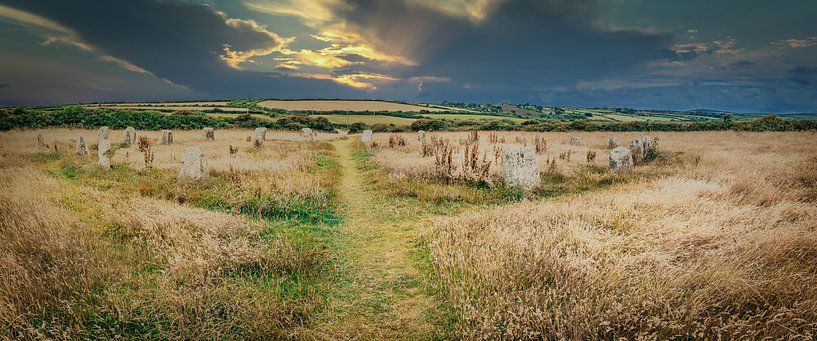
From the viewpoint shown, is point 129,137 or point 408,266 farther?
point 129,137

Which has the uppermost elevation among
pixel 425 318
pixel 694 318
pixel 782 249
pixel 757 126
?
pixel 757 126

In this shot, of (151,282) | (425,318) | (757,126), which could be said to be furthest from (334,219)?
(757,126)

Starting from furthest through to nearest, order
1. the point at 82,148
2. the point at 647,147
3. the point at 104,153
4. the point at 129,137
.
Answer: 1. the point at 129,137
2. the point at 82,148
3. the point at 647,147
4. the point at 104,153

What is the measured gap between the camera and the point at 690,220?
7125 mm

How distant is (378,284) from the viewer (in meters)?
5.80

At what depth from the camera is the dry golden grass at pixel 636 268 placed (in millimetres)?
3973

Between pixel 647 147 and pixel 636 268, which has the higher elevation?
pixel 647 147

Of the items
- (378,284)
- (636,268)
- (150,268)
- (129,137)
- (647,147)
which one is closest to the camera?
(636,268)

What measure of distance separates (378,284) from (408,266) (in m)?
0.86

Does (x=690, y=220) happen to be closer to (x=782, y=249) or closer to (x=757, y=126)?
(x=782, y=249)

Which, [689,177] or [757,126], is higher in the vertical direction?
[757,126]

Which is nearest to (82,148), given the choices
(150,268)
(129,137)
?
(129,137)

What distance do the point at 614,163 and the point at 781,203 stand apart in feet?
22.8

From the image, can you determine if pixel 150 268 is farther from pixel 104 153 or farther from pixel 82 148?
pixel 82 148
